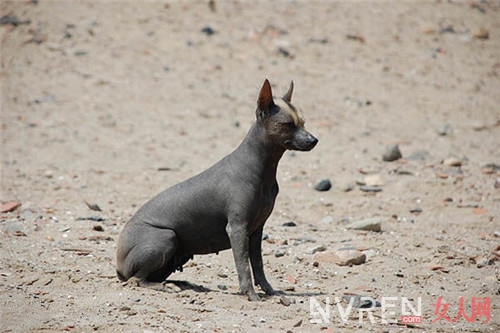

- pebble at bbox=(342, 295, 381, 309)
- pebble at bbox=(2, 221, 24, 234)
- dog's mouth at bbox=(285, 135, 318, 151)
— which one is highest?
dog's mouth at bbox=(285, 135, 318, 151)

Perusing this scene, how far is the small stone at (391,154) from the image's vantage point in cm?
1302

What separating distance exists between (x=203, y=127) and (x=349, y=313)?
8342 mm

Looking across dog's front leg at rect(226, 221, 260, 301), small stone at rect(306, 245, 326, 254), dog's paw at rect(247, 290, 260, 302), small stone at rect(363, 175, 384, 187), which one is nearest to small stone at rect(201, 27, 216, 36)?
small stone at rect(363, 175, 384, 187)

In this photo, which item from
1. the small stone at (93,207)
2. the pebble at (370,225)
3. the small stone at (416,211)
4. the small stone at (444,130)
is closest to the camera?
the pebble at (370,225)

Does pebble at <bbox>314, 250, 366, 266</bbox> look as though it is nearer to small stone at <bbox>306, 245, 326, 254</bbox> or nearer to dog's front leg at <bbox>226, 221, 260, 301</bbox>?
small stone at <bbox>306, 245, 326, 254</bbox>

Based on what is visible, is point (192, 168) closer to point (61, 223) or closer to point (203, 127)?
point (203, 127)

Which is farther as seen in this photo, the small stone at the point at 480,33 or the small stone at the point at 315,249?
the small stone at the point at 480,33

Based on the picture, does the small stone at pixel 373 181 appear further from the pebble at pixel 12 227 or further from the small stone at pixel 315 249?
the pebble at pixel 12 227

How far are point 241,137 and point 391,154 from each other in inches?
112

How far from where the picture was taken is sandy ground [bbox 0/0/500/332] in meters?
7.21

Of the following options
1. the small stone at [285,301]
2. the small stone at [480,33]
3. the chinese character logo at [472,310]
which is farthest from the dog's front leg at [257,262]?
the small stone at [480,33]

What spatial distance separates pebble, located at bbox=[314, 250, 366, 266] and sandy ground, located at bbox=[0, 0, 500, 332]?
0.33 ft

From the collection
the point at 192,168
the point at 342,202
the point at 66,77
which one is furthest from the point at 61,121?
the point at 342,202

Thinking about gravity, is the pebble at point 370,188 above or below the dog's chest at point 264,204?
below
